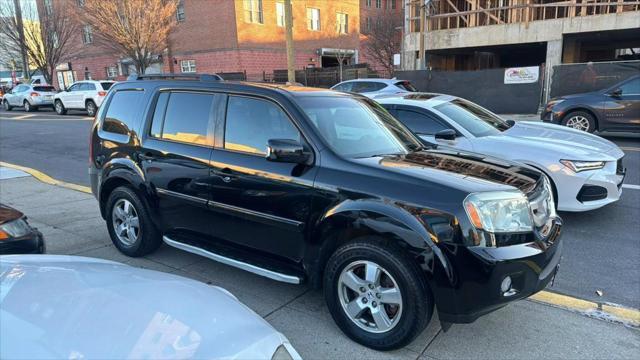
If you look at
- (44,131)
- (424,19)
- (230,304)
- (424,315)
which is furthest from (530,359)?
(424,19)

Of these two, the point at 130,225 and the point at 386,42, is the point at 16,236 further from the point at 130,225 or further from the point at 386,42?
the point at 386,42

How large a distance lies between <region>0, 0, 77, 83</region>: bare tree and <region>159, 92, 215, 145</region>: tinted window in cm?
3088

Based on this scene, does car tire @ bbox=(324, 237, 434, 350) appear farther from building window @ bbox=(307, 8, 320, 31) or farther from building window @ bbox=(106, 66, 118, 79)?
building window @ bbox=(106, 66, 118, 79)

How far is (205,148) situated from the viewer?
393 cm

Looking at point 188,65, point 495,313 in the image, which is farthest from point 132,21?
point 495,313

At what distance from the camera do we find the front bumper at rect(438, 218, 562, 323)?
2.73 meters

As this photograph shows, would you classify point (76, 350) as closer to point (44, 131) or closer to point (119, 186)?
point (119, 186)

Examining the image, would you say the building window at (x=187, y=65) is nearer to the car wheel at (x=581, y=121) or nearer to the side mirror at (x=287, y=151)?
the car wheel at (x=581, y=121)

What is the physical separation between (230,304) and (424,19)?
2222cm

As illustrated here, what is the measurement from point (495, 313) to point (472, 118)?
351cm

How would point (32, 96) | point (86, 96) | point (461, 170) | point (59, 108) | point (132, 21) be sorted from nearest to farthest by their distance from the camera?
1. point (461, 170)
2. point (86, 96)
3. point (59, 108)
4. point (132, 21)
5. point (32, 96)

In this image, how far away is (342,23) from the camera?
40.4 metres

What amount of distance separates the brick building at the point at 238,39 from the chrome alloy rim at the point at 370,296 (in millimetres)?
28656

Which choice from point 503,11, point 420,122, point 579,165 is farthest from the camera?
point 503,11
